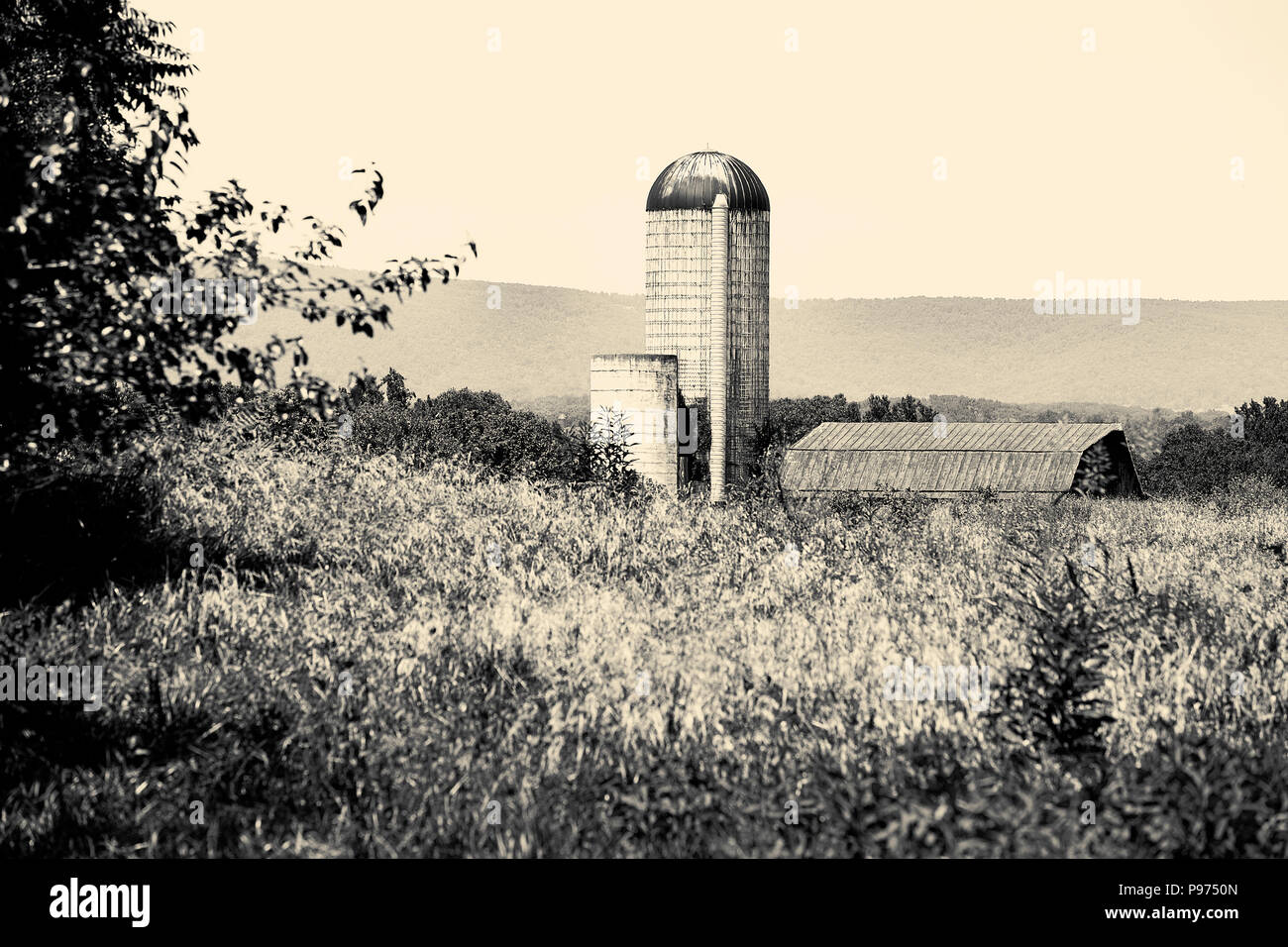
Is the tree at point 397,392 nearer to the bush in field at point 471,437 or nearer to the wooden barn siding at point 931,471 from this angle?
the bush in field at point 471,437

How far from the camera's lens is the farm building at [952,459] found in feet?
139

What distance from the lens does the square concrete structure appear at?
38.2m

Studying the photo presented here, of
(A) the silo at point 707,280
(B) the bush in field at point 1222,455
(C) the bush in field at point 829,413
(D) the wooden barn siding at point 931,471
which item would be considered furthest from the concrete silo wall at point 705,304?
(B) the bush in field at point 1222,455

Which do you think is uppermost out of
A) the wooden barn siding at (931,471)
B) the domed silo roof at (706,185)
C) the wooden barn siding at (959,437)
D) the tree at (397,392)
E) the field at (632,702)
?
the domed silo roof at (706,185)

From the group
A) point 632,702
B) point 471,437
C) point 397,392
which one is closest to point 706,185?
point 471,437

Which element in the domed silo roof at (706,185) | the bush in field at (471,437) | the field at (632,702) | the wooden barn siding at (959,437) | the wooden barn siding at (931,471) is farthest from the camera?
the domed silo roof at (706,185)

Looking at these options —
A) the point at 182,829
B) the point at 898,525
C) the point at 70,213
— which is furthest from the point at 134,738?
the point at 898,525

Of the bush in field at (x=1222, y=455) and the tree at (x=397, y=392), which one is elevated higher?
the tree at (x=397, y=392)

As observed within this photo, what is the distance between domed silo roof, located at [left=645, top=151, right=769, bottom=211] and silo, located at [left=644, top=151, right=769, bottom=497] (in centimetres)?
4

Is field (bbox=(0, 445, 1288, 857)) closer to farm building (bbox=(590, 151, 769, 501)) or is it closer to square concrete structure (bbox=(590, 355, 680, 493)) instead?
square concrete structure (bbox=(590, 355, 680, 493))

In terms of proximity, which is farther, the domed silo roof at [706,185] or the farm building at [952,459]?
the domed silo roof at [706,185]

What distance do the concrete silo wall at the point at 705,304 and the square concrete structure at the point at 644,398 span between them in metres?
7.74
